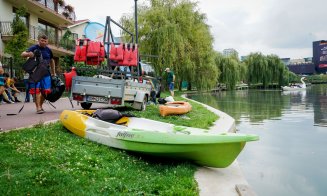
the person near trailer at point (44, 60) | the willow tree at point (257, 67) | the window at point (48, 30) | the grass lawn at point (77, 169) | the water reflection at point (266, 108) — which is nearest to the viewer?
the grass lawn at point (77, 169)

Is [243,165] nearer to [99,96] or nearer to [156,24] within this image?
[99,96]

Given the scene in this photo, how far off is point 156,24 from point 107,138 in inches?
923

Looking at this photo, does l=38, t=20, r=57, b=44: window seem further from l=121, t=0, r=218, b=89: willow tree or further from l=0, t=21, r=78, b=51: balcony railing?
l=121, t=0, r=218, b=89: willow tree

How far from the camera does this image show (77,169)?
4.71 meters

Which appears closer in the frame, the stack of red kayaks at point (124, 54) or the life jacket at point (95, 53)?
the life jacket at point (95, 53)

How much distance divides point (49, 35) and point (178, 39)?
434 inches

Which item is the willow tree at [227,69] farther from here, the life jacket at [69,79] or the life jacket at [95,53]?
the life jacket at [69,79]

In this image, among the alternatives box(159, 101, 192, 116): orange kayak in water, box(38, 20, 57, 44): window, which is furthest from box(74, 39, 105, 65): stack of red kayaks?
box(38, 20, 57, 44): window

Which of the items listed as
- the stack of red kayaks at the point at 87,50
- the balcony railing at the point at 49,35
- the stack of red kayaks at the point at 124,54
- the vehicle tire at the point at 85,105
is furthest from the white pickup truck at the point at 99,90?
the balcony railing at the point at 49,35

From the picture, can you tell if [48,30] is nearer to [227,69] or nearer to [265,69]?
[227,69]

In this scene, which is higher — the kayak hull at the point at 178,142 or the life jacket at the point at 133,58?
the life jacket at the point at 133,58


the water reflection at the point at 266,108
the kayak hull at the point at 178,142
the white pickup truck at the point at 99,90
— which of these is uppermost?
the white pickup truck at the point at 99,90

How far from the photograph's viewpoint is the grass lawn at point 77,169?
4.04 metres

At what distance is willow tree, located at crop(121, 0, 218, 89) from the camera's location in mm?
27906
